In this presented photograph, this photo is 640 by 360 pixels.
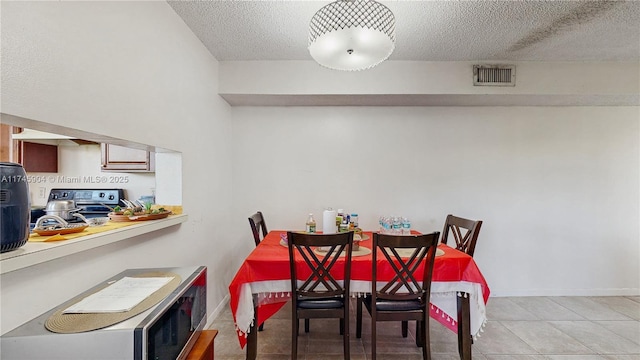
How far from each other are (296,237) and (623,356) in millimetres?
2703

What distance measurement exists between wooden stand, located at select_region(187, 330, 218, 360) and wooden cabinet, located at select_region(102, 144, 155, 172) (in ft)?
5.64

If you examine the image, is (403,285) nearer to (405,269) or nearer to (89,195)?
(405,269)

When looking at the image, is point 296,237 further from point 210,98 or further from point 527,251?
point 527,251

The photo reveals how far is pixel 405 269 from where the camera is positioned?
5.80 feet

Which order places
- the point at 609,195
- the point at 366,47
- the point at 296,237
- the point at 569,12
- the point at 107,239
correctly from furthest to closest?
the point at 609,195 → the point at 569,12 → the point at 296,237 → the point at 366,47 → the point at 107,239

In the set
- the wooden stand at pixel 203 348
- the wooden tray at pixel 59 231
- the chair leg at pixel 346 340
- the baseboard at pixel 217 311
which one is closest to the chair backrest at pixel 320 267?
the chair leg at pixel 346 340

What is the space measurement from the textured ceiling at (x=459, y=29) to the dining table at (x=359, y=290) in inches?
70.9

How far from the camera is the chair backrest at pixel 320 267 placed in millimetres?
1742

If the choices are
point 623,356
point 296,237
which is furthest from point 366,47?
point 623,356

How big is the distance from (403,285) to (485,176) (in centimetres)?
208

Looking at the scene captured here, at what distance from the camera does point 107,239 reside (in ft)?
4.02

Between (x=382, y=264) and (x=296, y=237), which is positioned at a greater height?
(x=296, y=237)

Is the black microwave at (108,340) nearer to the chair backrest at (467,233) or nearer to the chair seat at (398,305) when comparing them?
the chair seat at (398,305)

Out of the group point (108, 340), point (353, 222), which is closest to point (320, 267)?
point (353, 222)
